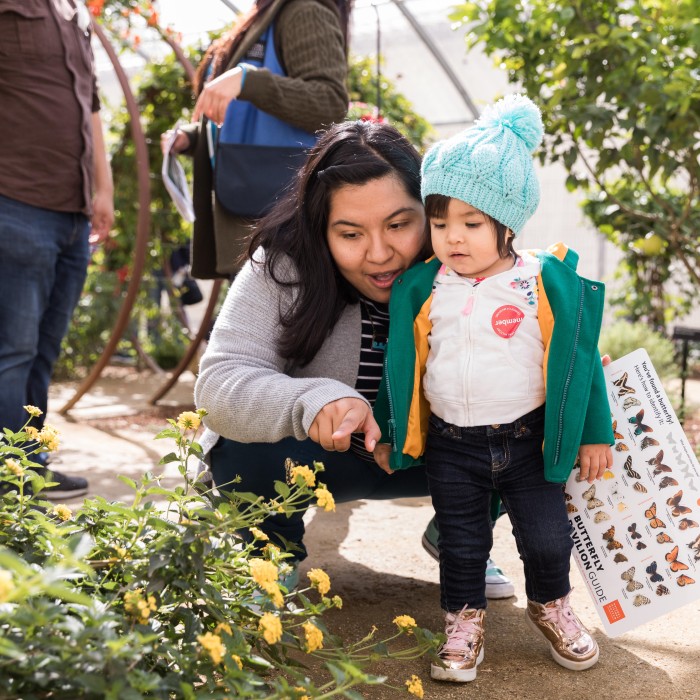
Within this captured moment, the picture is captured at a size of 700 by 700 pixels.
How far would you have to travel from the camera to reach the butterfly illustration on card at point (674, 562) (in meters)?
1.75

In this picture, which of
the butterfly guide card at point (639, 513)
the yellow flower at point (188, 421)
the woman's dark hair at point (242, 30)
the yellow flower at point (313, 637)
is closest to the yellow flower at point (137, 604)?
the yellow flower at point (313, 637)

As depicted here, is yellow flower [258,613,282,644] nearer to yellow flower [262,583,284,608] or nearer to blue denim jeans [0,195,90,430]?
yellow flower [262,583,284,608]

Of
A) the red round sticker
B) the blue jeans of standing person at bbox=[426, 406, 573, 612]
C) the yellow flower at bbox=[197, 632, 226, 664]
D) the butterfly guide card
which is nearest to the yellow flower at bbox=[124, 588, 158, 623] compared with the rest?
the yellow flower at bbox=[197, 632, 226, 664]

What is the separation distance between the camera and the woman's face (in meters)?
1.90

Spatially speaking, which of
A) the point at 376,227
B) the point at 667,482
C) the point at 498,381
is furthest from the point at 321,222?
the point at 667,482

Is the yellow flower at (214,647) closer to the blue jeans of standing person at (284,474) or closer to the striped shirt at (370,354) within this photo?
the blue jeans of standing person at (284,474)

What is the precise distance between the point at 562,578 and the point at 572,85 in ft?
7.30

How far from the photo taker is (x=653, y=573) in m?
1.78

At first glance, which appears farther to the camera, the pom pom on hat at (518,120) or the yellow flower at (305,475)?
the pom pom on hat at (518,120)

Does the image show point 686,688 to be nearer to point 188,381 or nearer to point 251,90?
point 251,90

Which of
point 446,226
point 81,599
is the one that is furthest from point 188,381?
point 81,599

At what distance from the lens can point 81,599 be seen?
0.87 metres

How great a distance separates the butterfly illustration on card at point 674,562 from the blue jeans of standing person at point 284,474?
1.91ft

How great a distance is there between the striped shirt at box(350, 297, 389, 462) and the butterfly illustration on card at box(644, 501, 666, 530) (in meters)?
0.59
